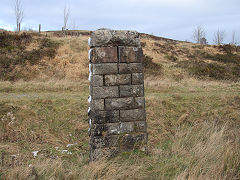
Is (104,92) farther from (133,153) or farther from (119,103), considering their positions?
(133,153)

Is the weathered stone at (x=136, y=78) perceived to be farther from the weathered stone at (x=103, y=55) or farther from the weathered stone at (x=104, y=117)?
the weathered stone at (x=104, y=117)

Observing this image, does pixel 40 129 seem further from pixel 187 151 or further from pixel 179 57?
pixel 179 57

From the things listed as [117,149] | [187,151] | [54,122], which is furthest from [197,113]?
[54,122]

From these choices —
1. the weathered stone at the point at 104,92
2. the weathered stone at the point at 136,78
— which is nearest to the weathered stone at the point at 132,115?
the weathered stone at the point at 104,92

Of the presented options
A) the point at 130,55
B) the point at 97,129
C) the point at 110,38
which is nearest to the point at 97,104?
the point at 97,129

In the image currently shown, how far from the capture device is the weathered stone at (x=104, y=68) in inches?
199

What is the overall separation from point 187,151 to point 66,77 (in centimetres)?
1384

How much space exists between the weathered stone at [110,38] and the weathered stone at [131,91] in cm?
105

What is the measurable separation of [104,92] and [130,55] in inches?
43.1

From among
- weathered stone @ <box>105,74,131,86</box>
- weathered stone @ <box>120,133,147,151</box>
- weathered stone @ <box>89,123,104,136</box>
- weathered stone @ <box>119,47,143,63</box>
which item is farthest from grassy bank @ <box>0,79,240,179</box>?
weathered stone @ <box>119,47,143,63</box>

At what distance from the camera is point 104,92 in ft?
16.9

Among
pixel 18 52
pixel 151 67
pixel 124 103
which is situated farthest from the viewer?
pixel 151 67

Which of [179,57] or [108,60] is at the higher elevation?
[179,57]

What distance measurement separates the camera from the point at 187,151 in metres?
5.29
